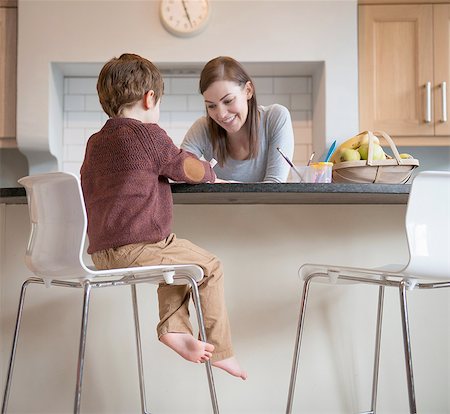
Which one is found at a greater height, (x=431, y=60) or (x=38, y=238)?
(x=431, y=60)

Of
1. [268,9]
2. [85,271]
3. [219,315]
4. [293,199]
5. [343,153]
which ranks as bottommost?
[219,315]

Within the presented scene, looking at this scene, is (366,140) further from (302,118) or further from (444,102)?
(302,118)

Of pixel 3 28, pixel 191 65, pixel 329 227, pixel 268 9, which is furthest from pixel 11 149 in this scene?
pixel 329 227

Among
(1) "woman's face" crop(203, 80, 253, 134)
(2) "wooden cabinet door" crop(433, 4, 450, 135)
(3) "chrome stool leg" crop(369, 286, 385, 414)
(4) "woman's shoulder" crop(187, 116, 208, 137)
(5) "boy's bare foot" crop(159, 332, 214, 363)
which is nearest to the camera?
(5) "boy's bare foot" crop(159, 332, 214, 363)

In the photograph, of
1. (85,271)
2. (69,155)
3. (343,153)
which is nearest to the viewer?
(85,271)

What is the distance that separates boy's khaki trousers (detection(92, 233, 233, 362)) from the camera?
1715 millimetres

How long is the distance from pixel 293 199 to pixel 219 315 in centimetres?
46

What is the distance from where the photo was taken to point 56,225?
1.66m

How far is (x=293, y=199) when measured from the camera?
204cm

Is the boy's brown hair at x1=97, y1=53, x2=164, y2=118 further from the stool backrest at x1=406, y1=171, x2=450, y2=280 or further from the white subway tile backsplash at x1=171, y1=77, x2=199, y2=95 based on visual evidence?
the white subway tile backsplash at x1=171, y1=77, x2=199, y2=95

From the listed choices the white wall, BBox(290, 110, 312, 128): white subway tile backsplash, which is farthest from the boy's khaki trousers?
BBox(290, 110, 312, 128): white subway tile backsplash

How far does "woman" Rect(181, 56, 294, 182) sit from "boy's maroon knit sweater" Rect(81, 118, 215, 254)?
67cm

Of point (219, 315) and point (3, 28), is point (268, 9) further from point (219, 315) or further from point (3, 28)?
point (219, 315)

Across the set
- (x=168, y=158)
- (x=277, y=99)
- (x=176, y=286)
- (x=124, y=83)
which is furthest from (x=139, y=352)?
(x=277, y=99)
